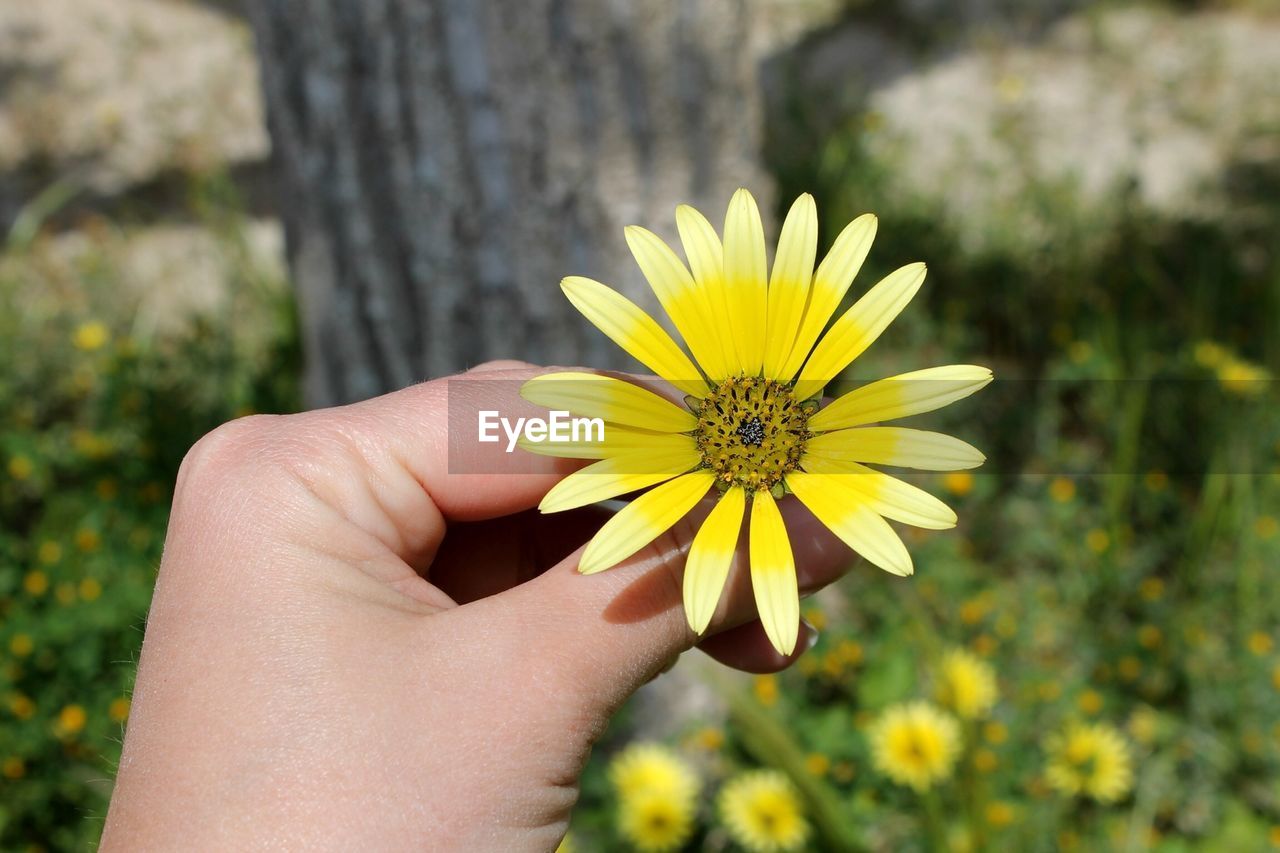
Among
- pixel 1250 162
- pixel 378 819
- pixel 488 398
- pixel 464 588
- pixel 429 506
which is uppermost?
pixel 1250 162

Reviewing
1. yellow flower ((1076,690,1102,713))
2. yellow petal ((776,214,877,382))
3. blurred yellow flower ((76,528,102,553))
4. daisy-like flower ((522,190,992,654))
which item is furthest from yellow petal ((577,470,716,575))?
blurred yellow flower ((76,528,102,553))

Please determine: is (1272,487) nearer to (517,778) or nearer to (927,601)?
(927,601)

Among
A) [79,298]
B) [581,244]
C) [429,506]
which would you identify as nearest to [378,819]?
[429,506]

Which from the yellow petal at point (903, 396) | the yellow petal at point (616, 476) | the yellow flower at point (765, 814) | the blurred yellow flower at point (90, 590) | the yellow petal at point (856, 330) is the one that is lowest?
the yellow flower at point (765, 814)

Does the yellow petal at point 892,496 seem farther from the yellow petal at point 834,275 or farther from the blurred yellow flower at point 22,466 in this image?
the blurred yellow flower at point 22,466

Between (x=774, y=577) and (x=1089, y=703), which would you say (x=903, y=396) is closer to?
(x=774, y=577)

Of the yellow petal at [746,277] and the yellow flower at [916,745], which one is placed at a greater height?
the yellow petal at [746,277]

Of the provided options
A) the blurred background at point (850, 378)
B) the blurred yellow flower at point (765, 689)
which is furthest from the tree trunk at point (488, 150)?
the blurred yellow flower at point (765, 689)
